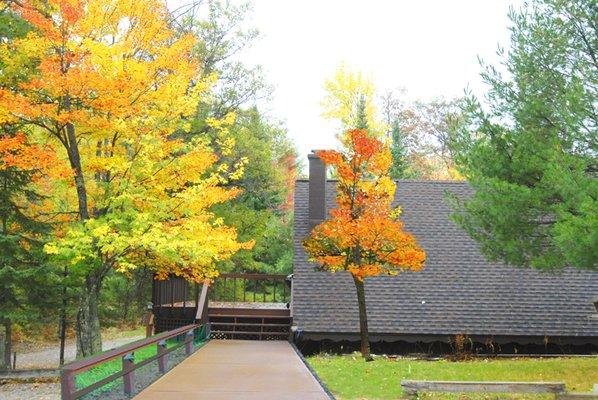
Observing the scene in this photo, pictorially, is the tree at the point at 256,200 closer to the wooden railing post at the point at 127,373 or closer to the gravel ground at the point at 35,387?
the gravel ground at the point at 35,387

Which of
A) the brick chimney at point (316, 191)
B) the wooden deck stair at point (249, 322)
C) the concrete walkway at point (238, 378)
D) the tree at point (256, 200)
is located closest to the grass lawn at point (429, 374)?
the concrete walkway at point (238, 378)

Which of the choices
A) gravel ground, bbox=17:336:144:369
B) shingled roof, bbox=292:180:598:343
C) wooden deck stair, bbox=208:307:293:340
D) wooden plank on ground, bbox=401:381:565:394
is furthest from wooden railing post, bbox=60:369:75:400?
gravel ground, bbox=17:336:144:369

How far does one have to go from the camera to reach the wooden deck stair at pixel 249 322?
63.4 ft

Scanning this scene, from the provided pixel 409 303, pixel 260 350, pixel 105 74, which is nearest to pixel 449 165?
pixel 409 303

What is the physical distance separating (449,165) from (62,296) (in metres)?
30.0

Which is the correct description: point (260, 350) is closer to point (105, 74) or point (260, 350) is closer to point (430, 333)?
point (430, 333)

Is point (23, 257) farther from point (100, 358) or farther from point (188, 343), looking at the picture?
point (100, 358)

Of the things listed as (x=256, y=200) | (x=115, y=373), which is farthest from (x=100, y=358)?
(x=256, y=200)

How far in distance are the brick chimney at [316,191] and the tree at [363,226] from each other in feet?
14.7

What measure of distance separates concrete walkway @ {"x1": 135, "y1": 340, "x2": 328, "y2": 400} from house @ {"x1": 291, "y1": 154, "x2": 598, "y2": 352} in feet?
6.39

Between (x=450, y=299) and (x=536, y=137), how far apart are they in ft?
21.6

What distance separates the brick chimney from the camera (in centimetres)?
1944

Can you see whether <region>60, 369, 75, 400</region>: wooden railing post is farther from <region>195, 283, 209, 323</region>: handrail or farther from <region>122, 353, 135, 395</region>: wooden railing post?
<region>195, 283, 209, 323</region>: handrail

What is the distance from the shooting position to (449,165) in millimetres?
42156
